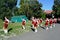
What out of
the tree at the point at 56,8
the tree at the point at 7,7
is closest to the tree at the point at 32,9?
the tree at the point at 7,7

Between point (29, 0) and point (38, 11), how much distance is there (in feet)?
22.1

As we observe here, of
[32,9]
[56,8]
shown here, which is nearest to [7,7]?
[32,9]

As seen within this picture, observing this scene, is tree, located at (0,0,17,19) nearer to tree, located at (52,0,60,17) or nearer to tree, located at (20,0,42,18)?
tree, located at (20,0,42,18)

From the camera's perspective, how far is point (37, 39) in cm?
2006

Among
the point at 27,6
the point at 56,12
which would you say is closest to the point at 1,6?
the point at 27,6

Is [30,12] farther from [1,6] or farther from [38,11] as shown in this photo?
[1,6]

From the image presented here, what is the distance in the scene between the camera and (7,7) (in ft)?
273

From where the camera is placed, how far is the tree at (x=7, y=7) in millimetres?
76438

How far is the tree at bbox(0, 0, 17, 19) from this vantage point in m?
76.4

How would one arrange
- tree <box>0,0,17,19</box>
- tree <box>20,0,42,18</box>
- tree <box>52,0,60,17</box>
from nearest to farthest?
tree <box>0,0,17,19</box>, tree <box>20,0,42,18</box>, tree <box>52,0,60,17</box>

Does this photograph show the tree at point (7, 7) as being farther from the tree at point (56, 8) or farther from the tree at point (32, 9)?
the tree at point (56, 8)

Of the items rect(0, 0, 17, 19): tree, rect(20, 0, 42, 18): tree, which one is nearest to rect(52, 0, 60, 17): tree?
rect(20, 0, 42, 18): tree

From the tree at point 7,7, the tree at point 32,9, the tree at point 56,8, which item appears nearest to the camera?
the tree at point 7,7

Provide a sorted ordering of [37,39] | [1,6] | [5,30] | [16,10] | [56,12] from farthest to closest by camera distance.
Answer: [16,10] < [56,12] < [1,6] < [5,30] < [37,39]
